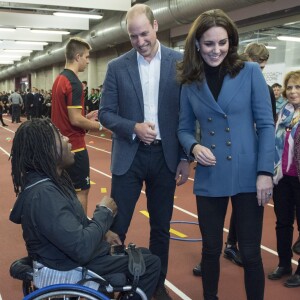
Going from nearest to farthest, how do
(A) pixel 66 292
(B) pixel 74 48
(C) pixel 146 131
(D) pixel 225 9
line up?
1. (A) pixel 66 292
2. (C) pixel 146 131
3. (B) pixel 74 48
4. (D) pixel 225 9

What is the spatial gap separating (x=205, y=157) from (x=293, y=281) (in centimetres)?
153

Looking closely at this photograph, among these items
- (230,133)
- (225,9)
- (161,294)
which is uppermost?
(225,9)

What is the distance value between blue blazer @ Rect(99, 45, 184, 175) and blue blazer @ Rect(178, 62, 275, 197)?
290mm

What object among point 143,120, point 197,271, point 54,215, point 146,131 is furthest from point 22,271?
point 197,271

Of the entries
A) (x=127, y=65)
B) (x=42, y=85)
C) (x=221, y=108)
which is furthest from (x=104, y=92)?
(x=42, y=85)

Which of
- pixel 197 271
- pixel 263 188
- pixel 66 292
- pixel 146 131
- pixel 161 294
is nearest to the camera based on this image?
pixel 66 292

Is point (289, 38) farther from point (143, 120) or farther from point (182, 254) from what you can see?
point (143, 120)

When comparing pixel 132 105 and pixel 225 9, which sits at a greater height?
pixel 225 9

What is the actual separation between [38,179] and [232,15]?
829 cm

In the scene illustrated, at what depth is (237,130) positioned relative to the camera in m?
1.93

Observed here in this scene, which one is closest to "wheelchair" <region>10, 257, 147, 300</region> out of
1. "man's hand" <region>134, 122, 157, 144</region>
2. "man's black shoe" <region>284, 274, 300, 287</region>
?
"man's hand" <region>134, 122, 157, 144</region>

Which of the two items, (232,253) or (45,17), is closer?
(232,253)

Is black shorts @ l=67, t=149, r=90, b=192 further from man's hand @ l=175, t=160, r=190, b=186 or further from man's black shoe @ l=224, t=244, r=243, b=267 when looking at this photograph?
man's black shoe @ l=224, t=244, r=243, b=267

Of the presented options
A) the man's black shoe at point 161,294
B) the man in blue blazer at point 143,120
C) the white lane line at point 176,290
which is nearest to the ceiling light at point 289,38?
the man in blue blazer at point 143,120
